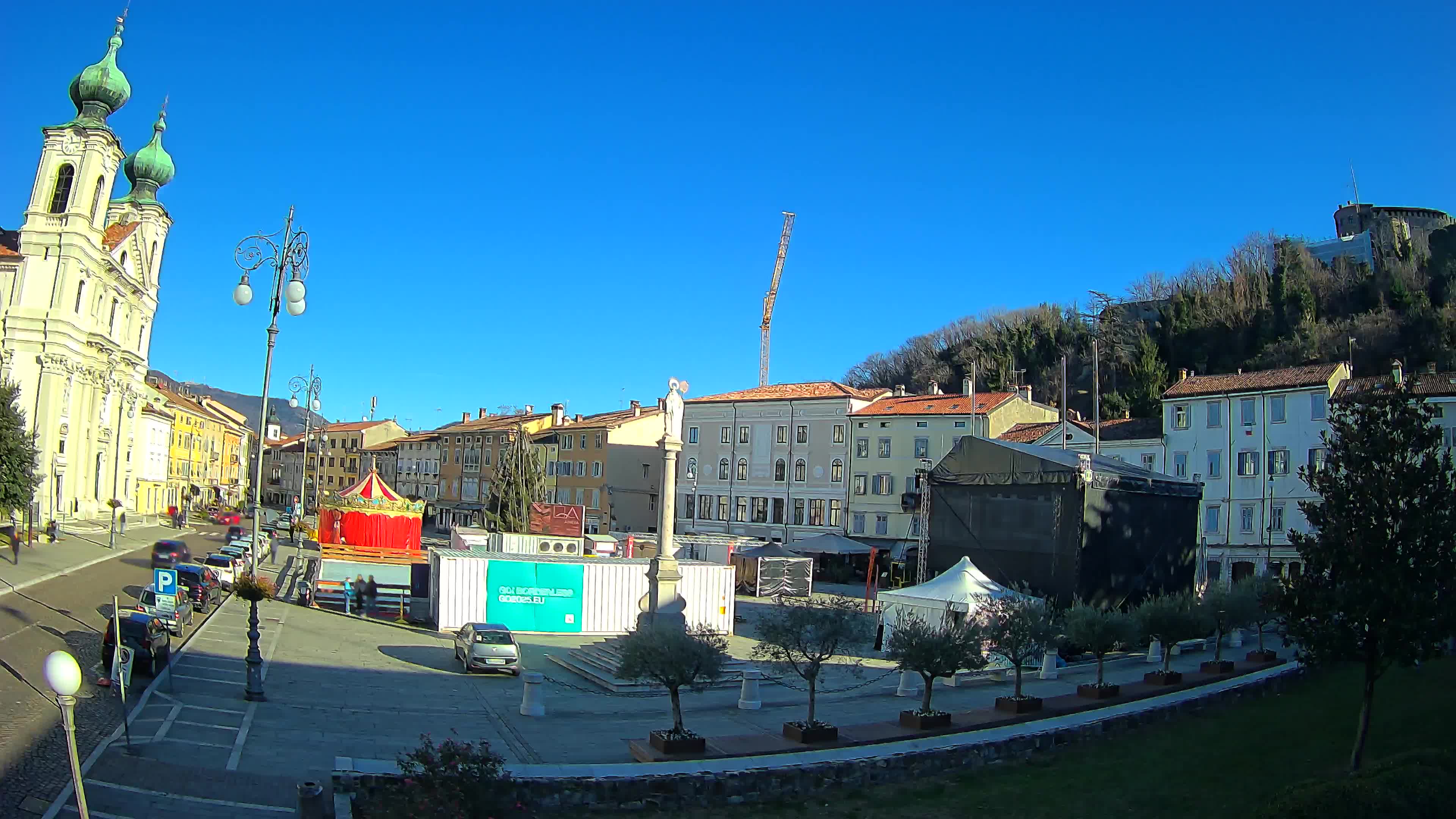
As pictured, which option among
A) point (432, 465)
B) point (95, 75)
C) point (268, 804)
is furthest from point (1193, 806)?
point (432, 465)

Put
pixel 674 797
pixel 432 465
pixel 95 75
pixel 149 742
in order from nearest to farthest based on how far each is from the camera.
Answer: pixel 674 797, pixel 149 742, pixel 95 75, pixel 432 465

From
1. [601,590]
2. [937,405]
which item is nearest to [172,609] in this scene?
[601,590]

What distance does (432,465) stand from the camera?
92.9 meters

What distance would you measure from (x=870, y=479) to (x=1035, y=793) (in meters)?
45.9

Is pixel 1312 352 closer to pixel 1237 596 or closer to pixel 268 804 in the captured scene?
pixel 1237 596

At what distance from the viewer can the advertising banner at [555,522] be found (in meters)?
39.7

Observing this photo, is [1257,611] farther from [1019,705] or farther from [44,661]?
[44,661]

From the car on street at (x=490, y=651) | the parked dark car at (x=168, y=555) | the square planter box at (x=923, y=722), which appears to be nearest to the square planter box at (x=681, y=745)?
the square planter box at (x=923, y=722)

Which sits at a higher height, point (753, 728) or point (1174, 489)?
point (1174, 489)

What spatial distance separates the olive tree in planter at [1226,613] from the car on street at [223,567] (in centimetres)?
3089

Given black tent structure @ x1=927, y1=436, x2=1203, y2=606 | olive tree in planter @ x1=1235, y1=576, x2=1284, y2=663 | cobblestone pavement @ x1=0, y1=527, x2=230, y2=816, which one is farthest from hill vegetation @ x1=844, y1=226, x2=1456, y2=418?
cobblestone pavement @ x1=0, y1=527, x2=230, y2=816

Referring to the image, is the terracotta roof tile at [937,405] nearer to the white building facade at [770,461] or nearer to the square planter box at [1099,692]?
the white building facade at [770,461]

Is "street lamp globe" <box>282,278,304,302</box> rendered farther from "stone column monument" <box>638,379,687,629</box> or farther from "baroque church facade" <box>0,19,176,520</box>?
"baroque church facade" <box>0,19,176,520</box>

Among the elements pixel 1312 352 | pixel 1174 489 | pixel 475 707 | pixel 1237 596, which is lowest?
Answer: pixel 475 707
